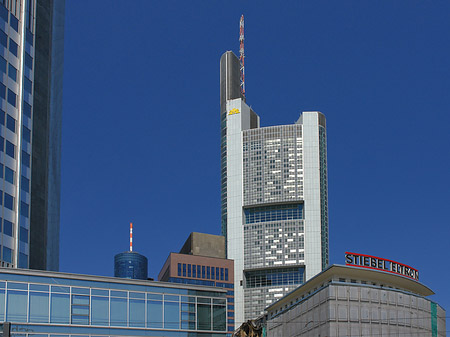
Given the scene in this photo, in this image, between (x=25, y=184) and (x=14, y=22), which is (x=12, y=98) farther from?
(x=25, y=184)

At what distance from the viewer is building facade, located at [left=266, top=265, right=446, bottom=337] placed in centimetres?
9631

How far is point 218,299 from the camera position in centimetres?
8144

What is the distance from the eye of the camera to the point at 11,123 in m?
97.7

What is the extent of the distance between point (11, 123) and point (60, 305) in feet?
114

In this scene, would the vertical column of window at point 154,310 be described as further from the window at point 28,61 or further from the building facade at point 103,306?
the window at point 28,61

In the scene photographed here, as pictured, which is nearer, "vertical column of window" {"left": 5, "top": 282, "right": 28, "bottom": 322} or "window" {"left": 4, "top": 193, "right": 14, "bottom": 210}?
"vertical column of window" {"left": 5, "top": 282, "right": 28, "bottom": 322}

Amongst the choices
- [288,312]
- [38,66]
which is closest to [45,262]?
[38,66]

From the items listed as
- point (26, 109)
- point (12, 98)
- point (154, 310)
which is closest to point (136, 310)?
point (154, 310)

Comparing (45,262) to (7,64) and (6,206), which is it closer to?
(6,206)

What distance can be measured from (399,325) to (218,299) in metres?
32.3

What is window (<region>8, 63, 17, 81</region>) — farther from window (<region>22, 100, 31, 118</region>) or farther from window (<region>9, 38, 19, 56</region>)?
window (<region>22, 100, 31, 118</region>)

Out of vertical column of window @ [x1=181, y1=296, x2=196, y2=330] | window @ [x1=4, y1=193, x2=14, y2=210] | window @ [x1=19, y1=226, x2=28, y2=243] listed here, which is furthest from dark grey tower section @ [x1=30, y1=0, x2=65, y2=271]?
vertical column of window @ [x1=181, y1=296, x2=196, y2=330]

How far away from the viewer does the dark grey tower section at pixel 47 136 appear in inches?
4166

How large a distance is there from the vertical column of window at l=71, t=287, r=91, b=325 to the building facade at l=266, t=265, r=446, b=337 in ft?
116
